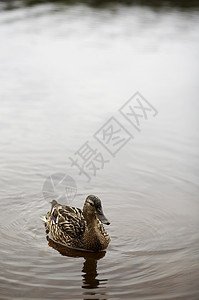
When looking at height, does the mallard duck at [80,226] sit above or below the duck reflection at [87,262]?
above

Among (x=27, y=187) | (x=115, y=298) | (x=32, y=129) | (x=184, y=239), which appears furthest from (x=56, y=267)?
(x=32, y=129)

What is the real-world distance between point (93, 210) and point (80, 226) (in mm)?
363

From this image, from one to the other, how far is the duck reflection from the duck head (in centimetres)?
35

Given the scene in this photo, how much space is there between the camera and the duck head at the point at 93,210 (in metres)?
5.70

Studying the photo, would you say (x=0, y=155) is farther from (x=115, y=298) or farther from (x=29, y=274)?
(x=115, y=298)

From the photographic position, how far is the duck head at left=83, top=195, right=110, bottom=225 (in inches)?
224

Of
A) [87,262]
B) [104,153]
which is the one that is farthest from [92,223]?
[104,153]

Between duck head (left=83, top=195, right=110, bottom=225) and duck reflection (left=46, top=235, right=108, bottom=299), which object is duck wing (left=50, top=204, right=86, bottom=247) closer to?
duck reflection (left=46, top=235, right=108, bottom=299)

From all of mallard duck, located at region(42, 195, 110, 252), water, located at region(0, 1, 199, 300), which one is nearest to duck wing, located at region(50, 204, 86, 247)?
mallard duck, located at region(42, 195, 110, 252)

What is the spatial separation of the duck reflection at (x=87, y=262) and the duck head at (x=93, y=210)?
13.7 inches

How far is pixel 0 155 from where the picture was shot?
7.95m

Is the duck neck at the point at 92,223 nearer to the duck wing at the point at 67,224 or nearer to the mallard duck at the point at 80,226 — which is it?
the mallard duck at the point at 80,226

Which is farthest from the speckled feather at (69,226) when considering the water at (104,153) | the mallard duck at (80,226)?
the water at (104,153)

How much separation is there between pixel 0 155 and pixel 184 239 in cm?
316
